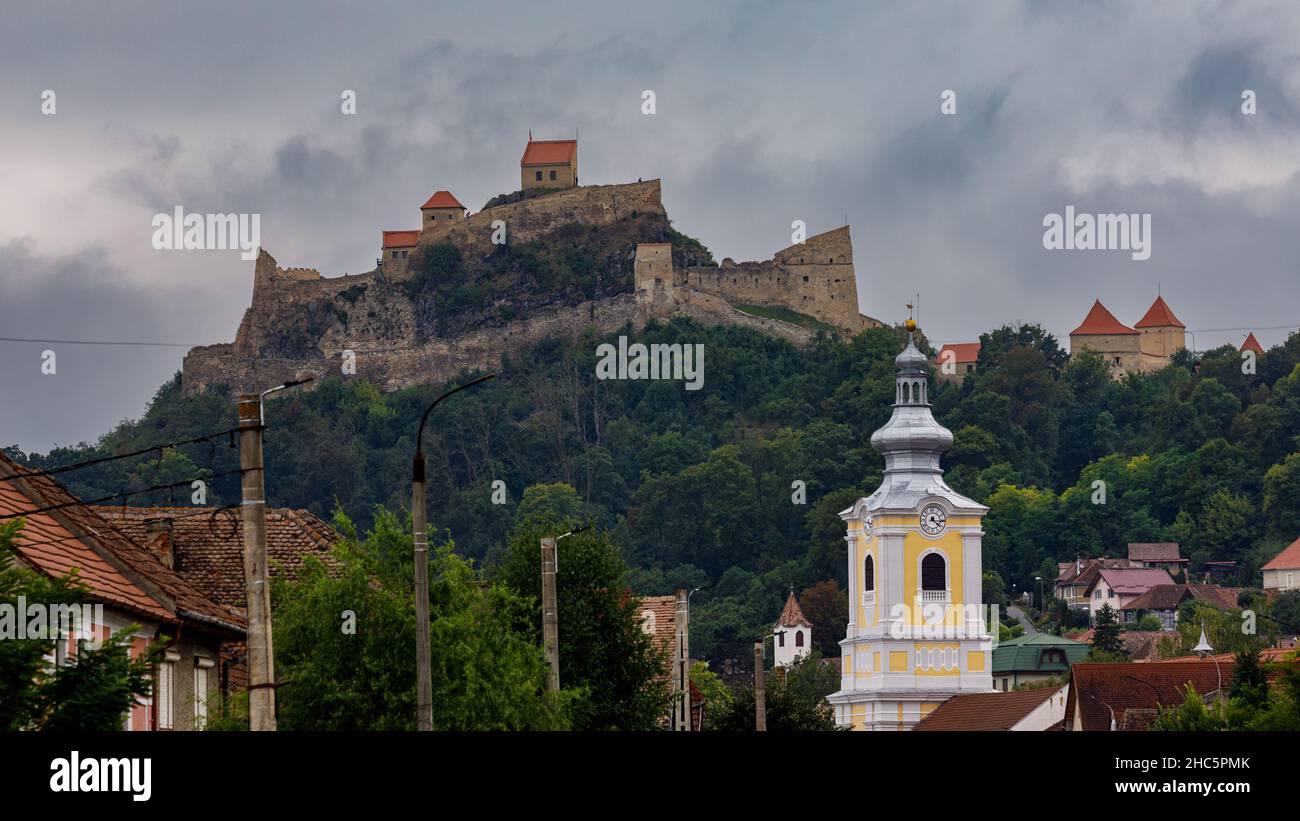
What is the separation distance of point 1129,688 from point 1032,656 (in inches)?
1864

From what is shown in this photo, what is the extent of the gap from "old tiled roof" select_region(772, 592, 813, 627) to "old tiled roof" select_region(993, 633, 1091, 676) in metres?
36.2

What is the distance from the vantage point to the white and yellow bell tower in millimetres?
111188

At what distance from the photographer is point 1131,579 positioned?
195 metres

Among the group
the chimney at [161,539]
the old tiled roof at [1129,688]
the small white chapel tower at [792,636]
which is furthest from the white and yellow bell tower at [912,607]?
the chimney at [161,539]

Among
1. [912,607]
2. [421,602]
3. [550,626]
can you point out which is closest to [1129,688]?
[912,607]

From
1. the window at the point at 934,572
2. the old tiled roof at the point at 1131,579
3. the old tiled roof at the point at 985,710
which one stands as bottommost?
the old tiled roof at the point at 985,710

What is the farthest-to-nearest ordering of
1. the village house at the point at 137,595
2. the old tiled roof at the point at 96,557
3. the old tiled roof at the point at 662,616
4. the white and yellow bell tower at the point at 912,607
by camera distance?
the white and yellow bell tower at the point at 912,607 → the old tiled roof at the point at 662,616 → the village house at the point at 137,595 → the old tiled roof at the point at 96,557

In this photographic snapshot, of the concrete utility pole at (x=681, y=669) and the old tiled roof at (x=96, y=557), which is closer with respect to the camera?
the old tiled roof at (x=96, y=557)

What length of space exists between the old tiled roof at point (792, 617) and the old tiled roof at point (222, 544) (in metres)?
130

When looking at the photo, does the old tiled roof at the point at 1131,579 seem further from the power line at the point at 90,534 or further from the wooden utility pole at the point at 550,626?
the wooden utility pole at the point at 550,626

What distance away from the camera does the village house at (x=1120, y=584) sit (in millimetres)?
191750

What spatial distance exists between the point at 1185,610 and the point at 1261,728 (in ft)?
469

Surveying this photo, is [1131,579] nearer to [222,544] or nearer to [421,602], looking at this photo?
[222,544]
